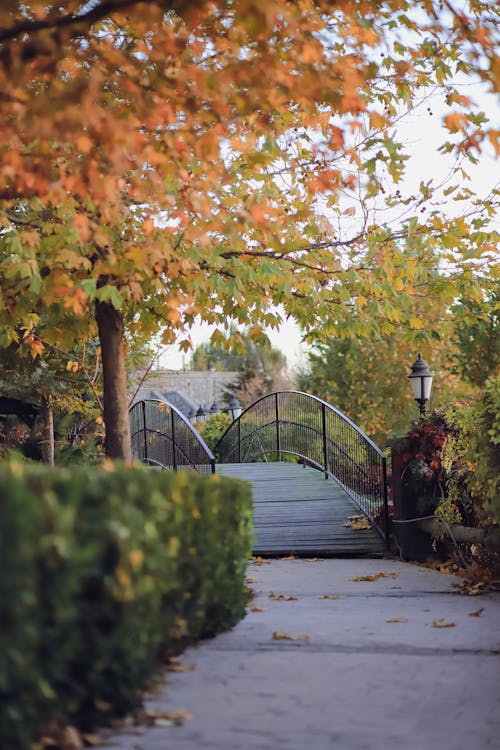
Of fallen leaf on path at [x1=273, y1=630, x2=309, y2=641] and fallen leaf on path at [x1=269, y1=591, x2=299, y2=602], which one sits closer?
fallen leaf on path at [x1=273, y1=630, x2=309, y2=641]

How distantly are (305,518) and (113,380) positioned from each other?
4353 mm

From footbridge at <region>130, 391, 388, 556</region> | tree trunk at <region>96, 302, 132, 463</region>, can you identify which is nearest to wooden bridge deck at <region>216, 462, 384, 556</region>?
footbridge at <region>130, 391, 388, 556</region>

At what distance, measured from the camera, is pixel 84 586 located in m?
3.64

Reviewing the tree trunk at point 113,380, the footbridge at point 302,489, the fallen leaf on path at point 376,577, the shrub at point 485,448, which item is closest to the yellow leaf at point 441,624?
the shrub at point 485,448

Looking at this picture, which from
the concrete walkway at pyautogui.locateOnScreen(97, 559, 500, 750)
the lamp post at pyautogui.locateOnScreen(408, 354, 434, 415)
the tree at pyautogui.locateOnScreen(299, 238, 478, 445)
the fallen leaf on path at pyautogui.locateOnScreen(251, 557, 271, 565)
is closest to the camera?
the concrete walkway at pyautogui.locateOnScreen(97, 559, 500, 750)

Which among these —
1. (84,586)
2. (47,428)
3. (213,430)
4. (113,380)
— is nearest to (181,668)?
(84,586)

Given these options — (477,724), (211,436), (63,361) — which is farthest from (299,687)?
(211,436)

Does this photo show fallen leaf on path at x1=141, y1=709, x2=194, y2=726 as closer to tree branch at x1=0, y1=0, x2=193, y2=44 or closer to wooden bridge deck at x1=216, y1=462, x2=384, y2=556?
tree branch at x1=0, y1=0, x2=193, y2=44

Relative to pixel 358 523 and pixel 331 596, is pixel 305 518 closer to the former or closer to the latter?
pixel 358 523

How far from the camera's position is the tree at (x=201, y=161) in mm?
5164

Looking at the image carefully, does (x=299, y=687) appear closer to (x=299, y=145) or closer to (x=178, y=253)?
(x=178, y=253)

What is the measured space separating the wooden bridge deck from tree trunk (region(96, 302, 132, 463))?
2.97 metres

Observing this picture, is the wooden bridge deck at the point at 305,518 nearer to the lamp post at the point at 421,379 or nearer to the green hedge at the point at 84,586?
the lamp post at the point at 421,379

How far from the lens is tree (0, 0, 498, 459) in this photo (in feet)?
16.9
